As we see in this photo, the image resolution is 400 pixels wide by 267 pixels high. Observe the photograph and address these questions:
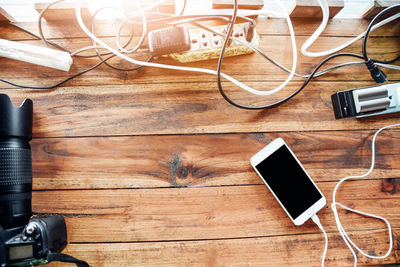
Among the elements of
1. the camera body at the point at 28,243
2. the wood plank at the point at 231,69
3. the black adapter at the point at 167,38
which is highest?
the black adapter at the point at 167,38

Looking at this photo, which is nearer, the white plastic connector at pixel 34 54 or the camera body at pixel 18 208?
the camera body at pixel 18 208

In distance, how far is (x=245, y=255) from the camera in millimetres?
694

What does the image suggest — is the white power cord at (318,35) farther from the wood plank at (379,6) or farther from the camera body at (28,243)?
the camera body at (28,243)

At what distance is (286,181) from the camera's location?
695 millimetres

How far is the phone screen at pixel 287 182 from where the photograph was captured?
69 cm

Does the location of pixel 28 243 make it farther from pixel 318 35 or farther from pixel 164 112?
pixel 318 35

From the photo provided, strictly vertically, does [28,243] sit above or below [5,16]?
below

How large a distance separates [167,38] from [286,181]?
453 millimetres

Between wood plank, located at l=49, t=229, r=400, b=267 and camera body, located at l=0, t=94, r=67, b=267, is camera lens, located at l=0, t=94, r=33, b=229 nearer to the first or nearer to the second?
camera body, located at l=0, t=94, r=67, b=267

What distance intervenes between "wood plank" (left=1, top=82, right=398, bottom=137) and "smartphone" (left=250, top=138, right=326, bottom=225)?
0.23ft

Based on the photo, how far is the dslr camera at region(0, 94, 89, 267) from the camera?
1.75 feet

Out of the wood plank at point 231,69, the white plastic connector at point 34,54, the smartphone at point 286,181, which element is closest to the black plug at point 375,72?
the wood plank at point 231,69

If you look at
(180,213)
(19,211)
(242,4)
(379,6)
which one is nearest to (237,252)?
(180,213)

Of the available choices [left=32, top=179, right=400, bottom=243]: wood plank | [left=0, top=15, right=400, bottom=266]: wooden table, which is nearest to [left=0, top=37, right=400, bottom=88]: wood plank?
[left=0, top=15, right=400, bottom=266]: wooden table
